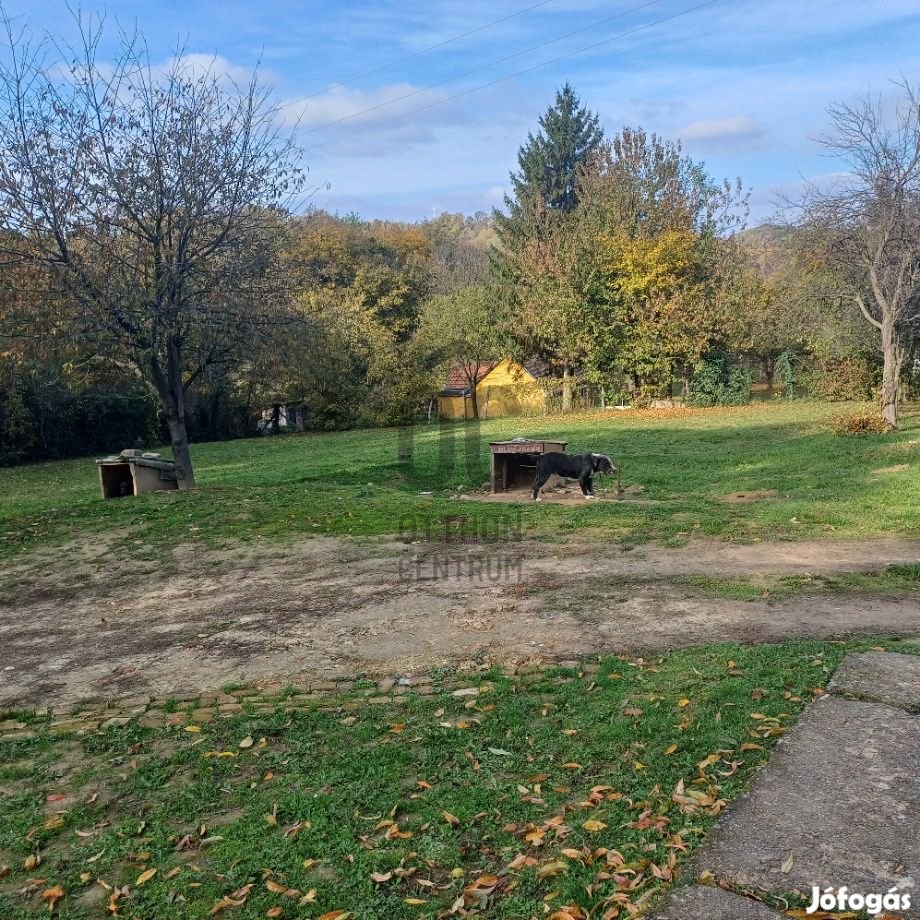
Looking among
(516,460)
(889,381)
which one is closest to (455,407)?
(889,381)

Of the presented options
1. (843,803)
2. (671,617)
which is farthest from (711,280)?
(843,803)

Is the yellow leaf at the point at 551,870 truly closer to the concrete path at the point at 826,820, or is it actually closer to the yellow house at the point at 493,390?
the concrete path at the point at 826,820

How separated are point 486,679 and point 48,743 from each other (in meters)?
2.42

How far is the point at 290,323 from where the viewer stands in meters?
12.5

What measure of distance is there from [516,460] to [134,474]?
20.1 ft

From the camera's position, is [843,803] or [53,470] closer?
[843,803]

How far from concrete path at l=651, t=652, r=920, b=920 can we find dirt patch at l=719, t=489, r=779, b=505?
24.6 feet

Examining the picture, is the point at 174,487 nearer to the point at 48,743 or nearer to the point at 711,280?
the point at 48,743

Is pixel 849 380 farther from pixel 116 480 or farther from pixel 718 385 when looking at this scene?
pixel 116 480

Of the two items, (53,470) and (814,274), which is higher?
(814,274)

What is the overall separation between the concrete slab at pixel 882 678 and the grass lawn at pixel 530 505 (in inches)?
156

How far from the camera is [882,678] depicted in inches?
155

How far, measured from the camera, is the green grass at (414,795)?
9.04 feet

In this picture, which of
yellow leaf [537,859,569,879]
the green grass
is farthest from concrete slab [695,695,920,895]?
yellow leaf [537,859,569,879]
